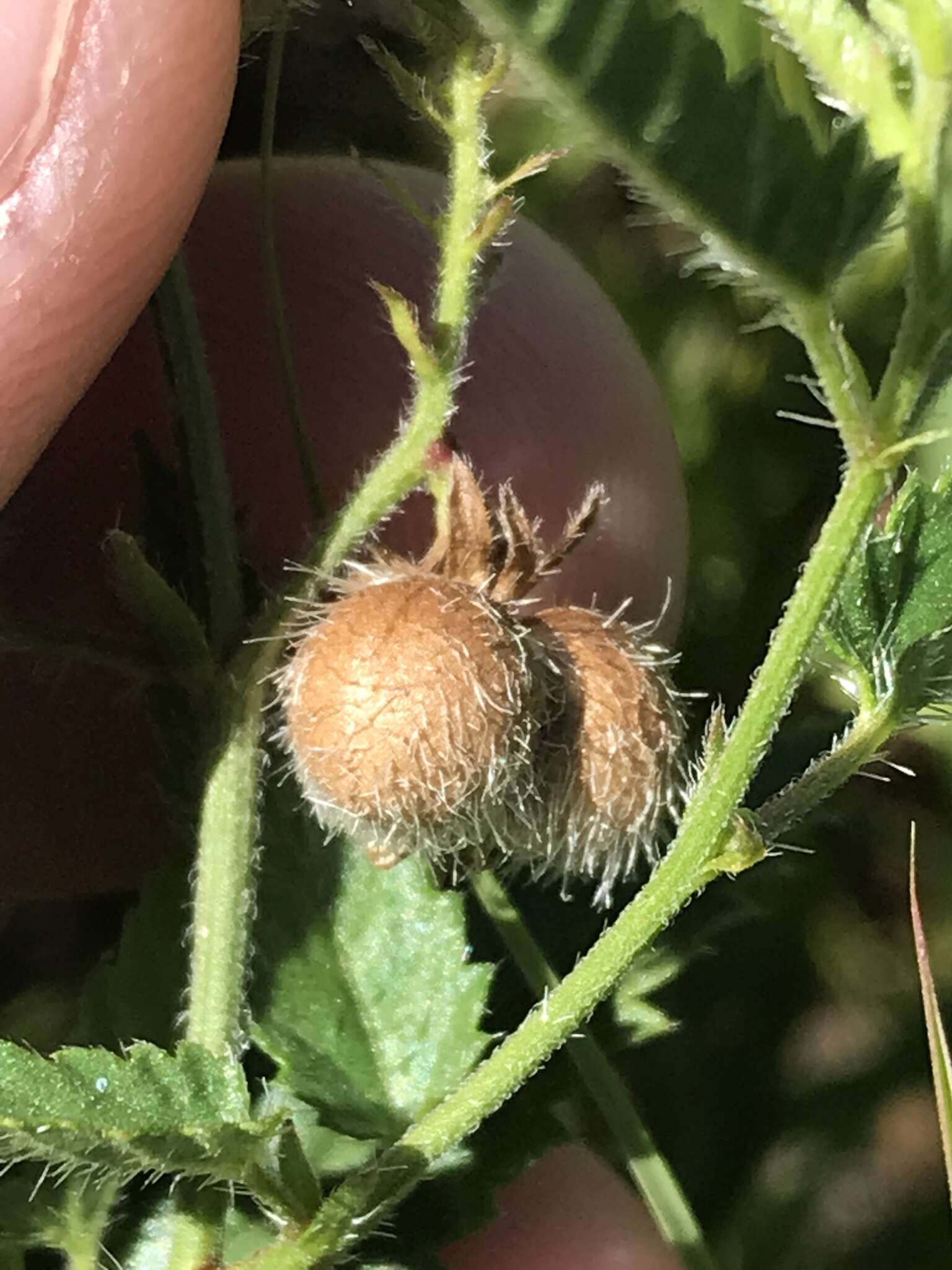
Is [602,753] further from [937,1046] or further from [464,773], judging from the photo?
[937,1046]

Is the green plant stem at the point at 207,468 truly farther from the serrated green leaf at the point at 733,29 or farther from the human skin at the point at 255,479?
the serrated green leaf at the point at 733,29

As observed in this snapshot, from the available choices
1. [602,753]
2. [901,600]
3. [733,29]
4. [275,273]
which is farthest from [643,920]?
[733,29]

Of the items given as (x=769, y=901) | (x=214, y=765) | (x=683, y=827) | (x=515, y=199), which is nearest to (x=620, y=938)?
(x=683, y=827)

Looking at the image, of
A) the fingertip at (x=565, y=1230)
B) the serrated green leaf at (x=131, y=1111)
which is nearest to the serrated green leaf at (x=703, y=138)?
the serrated green leaf at (x=131, y=1111)

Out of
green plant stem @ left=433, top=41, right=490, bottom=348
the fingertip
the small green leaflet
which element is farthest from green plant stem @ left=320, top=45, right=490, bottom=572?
the fingertip

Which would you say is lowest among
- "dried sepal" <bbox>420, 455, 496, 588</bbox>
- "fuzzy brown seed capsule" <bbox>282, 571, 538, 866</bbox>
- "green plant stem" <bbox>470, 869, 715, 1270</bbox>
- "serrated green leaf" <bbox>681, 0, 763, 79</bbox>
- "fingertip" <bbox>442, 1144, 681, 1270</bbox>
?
"fingertip" <bbox>442, 1144, 681, 1270</bbox>

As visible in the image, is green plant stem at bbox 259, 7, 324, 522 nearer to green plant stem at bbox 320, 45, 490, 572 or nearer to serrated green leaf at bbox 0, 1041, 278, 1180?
green plant stem at bbox 320, 45, 490, 572

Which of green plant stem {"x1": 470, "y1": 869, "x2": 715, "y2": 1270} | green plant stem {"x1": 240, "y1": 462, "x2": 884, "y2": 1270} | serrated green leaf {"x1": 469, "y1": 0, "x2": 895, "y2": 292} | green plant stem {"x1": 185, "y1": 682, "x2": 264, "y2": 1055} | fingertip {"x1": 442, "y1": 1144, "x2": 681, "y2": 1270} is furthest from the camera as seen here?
fingertip {"x1": 442, "y1": 1144, "x2": 681, "y2": 1270}
